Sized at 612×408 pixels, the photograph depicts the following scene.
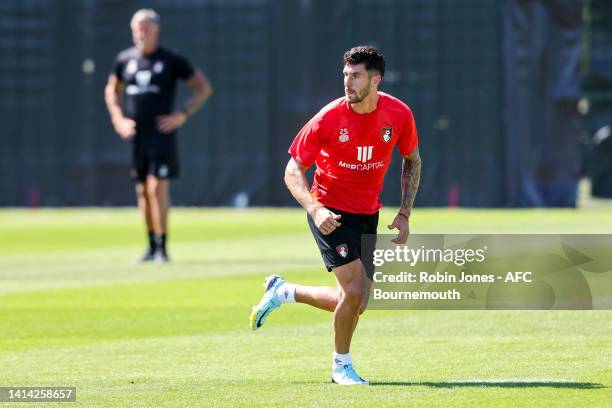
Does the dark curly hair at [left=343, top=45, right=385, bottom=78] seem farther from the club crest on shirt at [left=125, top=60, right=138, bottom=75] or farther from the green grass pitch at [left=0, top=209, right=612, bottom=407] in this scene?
the club crest on shirt at [left=125, top=60, right=138, bottom=75]

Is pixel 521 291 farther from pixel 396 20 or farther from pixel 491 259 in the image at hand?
pixel 396 20

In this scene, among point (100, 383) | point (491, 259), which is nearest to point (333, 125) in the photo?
point (100, 383)

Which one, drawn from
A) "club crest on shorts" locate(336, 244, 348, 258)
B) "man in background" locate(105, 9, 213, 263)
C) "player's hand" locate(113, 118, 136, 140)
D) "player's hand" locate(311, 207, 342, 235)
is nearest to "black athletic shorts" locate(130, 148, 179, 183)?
"man in background" locate(105, 9, 213, 263)

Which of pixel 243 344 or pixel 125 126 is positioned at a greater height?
pixel 125 126

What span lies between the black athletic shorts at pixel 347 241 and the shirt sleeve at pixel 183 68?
8725mm

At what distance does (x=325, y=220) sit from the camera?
24.6 ft

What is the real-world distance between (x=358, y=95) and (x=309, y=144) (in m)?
0.40

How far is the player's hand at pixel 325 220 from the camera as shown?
7.48 m

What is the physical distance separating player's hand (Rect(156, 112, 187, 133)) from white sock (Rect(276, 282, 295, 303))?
25.8ft

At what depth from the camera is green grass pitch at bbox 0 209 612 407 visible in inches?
287

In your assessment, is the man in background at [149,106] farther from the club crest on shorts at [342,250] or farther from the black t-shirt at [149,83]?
the club crest on shorts at [342,250]

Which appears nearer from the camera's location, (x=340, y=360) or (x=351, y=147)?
(x=340, y=360)

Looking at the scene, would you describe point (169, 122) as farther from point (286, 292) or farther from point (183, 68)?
point (286, 292)

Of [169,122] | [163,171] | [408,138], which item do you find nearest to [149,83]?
[169,122]
